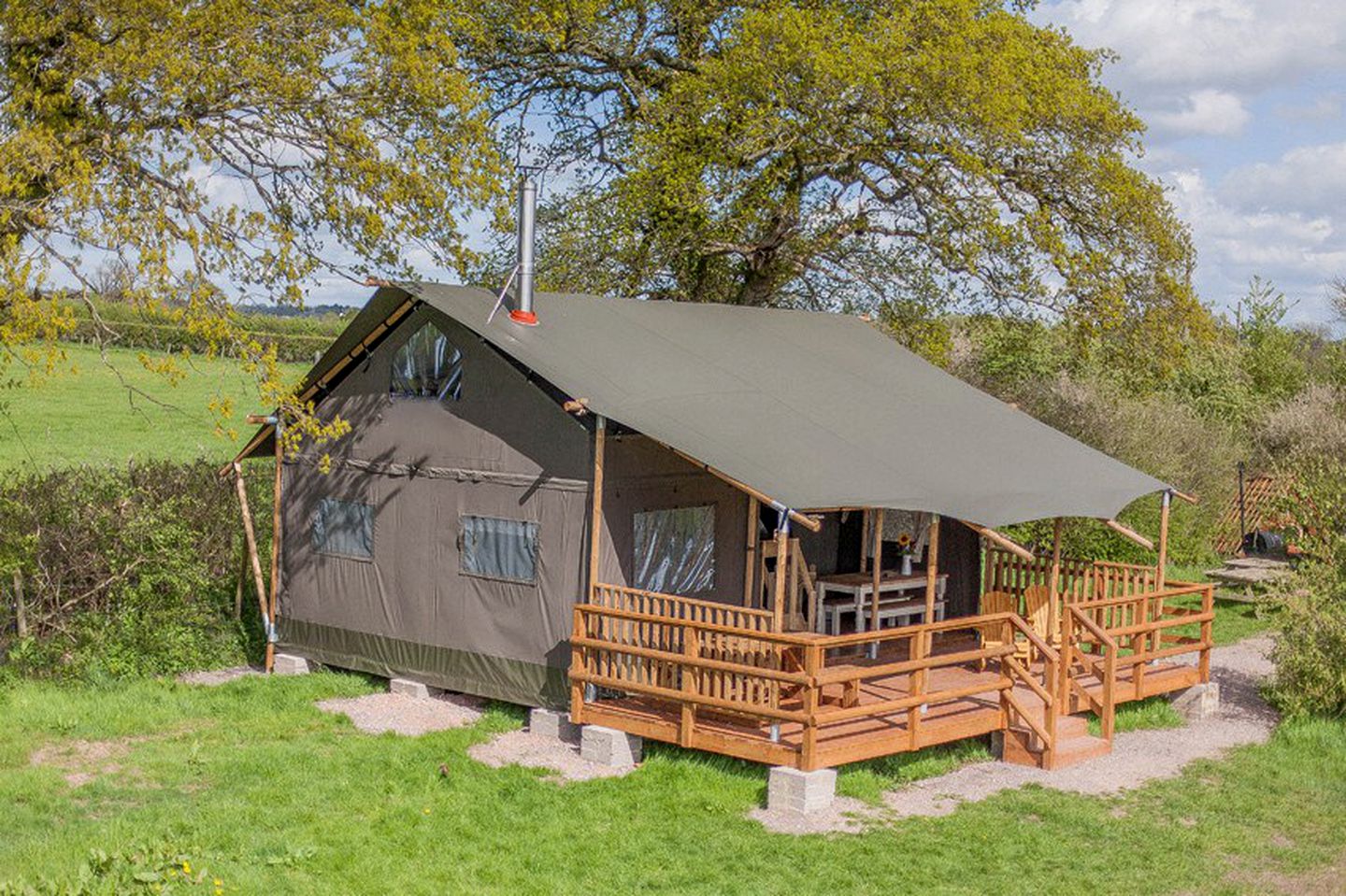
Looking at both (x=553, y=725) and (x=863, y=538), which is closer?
(x=553, y=725)

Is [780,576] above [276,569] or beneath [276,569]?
above

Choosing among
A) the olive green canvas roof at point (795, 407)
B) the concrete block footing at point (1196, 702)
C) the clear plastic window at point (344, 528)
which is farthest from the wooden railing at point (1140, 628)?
the clear plastic window at point (344, 528)

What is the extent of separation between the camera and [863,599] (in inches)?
552

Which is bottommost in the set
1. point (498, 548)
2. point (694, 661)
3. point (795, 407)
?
point (694, 661)

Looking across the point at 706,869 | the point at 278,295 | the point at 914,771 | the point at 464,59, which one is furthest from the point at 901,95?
the point at 706,869

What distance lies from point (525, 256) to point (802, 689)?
4.95 m

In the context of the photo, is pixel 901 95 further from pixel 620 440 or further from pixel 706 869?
pixel 706 869

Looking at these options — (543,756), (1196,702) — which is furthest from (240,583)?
(1196,702)

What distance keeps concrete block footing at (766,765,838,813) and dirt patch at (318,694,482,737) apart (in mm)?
3374

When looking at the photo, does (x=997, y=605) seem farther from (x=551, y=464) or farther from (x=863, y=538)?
(x=551, y=464)

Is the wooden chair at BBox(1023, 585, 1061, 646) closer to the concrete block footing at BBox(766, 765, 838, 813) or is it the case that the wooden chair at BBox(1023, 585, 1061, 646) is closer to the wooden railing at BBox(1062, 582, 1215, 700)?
the wooden railing at BBox(1062, 582, 1215, 700)

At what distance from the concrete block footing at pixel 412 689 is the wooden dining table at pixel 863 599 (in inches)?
148

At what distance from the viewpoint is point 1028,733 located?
39.8ft

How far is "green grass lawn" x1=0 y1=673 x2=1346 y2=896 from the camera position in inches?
358
